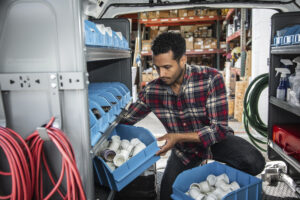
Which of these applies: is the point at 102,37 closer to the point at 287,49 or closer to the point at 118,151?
the point at 118,151

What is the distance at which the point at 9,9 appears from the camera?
1.13 meters

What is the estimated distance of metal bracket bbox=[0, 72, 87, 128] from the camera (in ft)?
3.71

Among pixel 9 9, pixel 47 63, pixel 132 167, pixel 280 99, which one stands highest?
pixel 9 9

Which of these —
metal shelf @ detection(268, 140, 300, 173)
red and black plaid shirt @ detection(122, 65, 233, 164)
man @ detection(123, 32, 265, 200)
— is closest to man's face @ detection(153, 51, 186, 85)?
man @ detection(123, 32, 265, 200)

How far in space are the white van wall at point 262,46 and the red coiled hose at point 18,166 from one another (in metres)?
3.23

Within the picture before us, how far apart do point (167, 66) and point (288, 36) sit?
1.05 m

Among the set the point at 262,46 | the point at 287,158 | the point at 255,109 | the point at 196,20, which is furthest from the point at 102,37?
the point at 196,20

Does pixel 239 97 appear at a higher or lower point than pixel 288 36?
lower

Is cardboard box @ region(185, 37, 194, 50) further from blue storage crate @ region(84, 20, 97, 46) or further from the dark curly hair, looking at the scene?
blue storage crate @ region(84, 20, 97, 46)

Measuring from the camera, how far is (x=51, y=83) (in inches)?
44.9

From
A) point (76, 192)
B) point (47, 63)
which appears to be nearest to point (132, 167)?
point (76, 192)

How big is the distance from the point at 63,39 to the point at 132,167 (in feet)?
2.39

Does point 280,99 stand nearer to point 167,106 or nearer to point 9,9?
point 167,106

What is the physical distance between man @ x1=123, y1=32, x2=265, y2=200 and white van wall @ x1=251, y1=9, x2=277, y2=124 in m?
1.76
